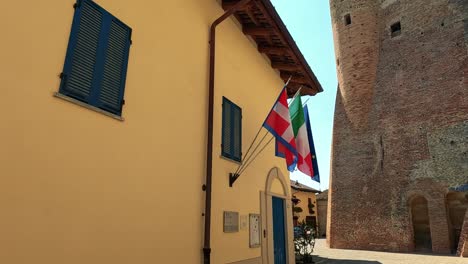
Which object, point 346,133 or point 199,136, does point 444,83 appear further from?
point 199,136

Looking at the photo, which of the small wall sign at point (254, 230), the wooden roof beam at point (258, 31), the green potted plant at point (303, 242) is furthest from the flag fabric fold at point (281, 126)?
the green potted plant at point (303, 242)

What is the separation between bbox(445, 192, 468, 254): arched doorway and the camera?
55.4ft

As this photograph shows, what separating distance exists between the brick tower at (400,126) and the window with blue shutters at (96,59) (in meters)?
18.0

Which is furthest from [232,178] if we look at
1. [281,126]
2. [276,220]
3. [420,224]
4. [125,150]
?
[420,224]

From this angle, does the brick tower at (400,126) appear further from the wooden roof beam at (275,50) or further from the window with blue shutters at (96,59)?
the window with blue shutters at (96,59)

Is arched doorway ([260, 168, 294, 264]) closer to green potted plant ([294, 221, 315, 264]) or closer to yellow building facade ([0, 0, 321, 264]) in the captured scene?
yellow building facade ([0, 0, 321, 264])

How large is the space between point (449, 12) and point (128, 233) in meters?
21.4

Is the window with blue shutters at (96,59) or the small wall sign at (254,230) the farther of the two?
the small wall sign at (254,230)

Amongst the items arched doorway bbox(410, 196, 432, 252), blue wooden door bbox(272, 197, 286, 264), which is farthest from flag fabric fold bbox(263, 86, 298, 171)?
arched doorway bbox(410, 196, 432, 252)

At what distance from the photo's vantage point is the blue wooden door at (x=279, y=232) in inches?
319

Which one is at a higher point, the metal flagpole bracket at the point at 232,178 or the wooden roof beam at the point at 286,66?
the wooden roof beam at the point at 286,66

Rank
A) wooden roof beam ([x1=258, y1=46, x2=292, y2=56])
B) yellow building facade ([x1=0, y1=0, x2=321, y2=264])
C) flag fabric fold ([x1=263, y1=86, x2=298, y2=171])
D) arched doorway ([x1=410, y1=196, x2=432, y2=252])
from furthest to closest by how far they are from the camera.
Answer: arched doorway ([x1=410, y1=196, x2=432, y2=252]) < wooden roof beam ([x1=258, y1=46, x2=292, y2=56]) < flag fabric fold ([x1=263, y1=86, x2=298, y2=171]) < yellow building facade ([x1=0, y1=0, x2=321, y2=264])

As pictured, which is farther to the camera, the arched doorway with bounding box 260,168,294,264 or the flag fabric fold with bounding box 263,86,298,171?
the arched doorway with bounding box 260,168,294,264

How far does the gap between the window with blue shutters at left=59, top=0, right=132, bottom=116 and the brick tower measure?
18.0 meters
